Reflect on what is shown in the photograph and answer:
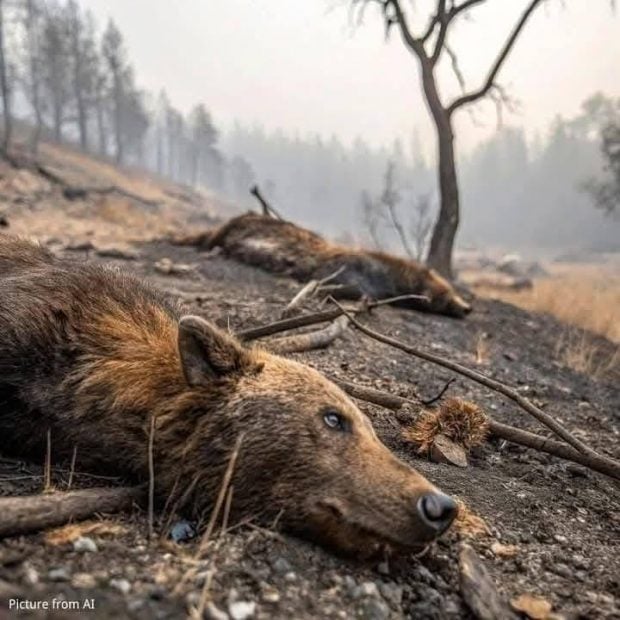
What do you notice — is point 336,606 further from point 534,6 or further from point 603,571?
point 534,6

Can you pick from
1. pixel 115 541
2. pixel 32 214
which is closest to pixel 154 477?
pixel 115 541

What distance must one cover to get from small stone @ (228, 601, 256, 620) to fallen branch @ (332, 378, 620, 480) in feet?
6.26

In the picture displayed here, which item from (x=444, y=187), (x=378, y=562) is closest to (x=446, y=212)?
(x=444, y=187)

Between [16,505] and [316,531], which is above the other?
[16,505]

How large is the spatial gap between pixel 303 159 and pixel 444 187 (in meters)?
167

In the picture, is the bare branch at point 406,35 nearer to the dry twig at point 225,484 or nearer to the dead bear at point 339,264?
the dead bear at point 339,264

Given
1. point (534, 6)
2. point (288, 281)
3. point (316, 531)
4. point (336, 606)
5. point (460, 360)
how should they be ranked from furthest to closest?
point (534, 6) → point (288, 281) → point (460, 360) → point (316, 531) → point (336, 606)

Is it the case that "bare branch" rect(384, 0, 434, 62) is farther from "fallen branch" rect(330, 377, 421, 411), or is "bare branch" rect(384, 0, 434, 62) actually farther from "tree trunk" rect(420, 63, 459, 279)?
"fallen branch" rect(330, 377, 421, 411)

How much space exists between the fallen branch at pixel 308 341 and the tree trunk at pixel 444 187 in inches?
329

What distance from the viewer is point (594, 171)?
106 m

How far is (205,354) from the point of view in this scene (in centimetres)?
252

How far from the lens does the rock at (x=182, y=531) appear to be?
86.1 inches

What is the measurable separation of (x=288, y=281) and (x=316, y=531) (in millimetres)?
6207

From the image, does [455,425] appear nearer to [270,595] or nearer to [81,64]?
[270,595]
